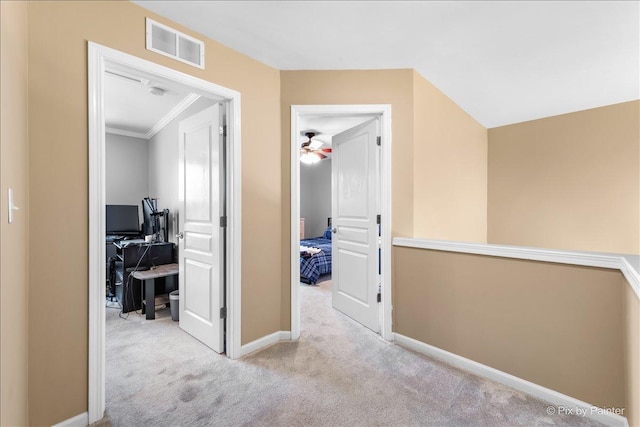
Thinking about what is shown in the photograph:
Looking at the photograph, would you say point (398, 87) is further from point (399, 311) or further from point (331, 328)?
point (331, 328)

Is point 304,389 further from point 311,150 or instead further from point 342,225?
point 311,150

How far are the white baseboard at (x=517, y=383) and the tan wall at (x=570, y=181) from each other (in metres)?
2.40

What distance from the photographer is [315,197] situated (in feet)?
26.1

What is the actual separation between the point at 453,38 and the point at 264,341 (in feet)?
9.43

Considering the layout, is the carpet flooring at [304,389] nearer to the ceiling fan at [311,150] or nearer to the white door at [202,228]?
the white door at [202,228]

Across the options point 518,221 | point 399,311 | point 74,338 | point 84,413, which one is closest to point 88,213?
point 74,338

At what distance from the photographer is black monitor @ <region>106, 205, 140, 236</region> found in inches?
173

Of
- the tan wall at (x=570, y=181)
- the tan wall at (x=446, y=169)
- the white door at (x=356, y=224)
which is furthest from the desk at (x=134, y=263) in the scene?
the tan wall at (x=570, y=181)

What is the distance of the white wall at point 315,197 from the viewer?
302 inches

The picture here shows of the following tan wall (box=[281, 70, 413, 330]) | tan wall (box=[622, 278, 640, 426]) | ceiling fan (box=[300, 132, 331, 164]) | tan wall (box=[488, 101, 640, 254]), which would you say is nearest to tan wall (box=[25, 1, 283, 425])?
tan wall (box=[281, 70, 413, 330])

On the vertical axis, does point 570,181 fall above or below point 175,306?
above

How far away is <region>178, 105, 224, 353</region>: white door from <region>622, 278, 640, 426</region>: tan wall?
8.05 ft

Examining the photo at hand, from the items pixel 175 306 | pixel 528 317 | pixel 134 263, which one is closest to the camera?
pixel 528 317

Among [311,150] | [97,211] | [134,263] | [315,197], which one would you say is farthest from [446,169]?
[315,197]
